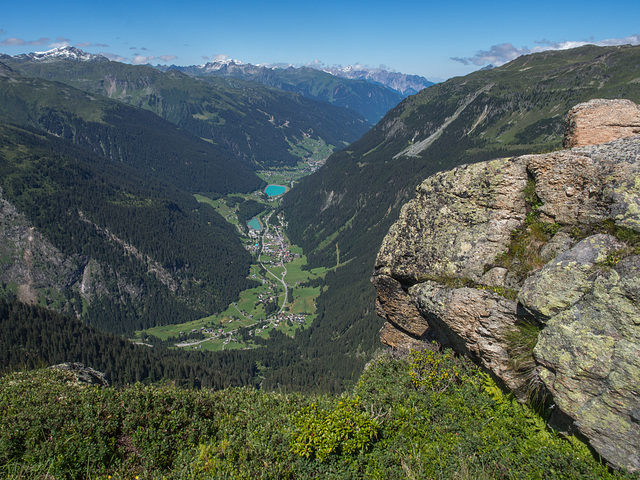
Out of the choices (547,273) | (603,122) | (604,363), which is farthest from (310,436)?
(603,122)

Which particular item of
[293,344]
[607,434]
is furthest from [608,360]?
[293,344]

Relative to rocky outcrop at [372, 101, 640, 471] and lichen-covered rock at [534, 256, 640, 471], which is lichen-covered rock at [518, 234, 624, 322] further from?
lichen-covered rock at [534, 256, 640, 471]

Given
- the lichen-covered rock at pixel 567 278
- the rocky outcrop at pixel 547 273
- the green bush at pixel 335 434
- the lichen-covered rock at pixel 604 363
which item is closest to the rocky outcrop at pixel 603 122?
the rocky outcrop at pixel 547 273

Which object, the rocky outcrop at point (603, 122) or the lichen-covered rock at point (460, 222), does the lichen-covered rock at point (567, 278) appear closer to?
the lichen-covered rock at point (460, 222)

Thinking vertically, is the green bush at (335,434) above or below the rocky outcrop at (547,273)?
below

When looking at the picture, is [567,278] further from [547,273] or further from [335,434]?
[335,434]

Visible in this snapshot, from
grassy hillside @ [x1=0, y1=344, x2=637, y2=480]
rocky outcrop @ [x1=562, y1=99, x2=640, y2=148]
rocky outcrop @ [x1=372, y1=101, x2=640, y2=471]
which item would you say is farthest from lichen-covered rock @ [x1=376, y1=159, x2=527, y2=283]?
grassy hillside @ [x1=0, y1=344, x2=637, y2=480]

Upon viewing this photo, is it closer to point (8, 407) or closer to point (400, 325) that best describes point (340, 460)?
point (400, 325)
